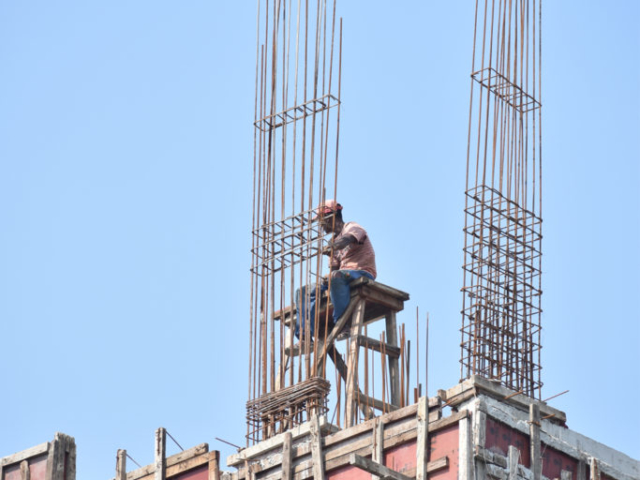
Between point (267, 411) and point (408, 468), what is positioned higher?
point (267, 411)

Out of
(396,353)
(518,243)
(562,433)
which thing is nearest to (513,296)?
(518,243)

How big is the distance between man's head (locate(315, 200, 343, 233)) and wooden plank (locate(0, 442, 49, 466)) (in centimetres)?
645

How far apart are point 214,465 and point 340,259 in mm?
4804

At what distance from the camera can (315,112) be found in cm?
3747

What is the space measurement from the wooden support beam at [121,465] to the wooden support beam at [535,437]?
24.6 feet

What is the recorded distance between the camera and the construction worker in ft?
113

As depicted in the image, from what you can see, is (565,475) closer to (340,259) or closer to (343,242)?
(343,242)

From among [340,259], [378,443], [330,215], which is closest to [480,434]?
[378,443]

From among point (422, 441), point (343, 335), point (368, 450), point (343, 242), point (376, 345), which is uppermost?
point (343, 242)

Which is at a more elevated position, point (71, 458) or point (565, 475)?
point (71, 458)

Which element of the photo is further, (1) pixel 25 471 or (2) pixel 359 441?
(1) pixel 25 471

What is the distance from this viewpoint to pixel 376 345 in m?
34.8

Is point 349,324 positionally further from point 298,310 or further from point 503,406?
point 503,406

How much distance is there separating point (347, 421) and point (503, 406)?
4184 mm
